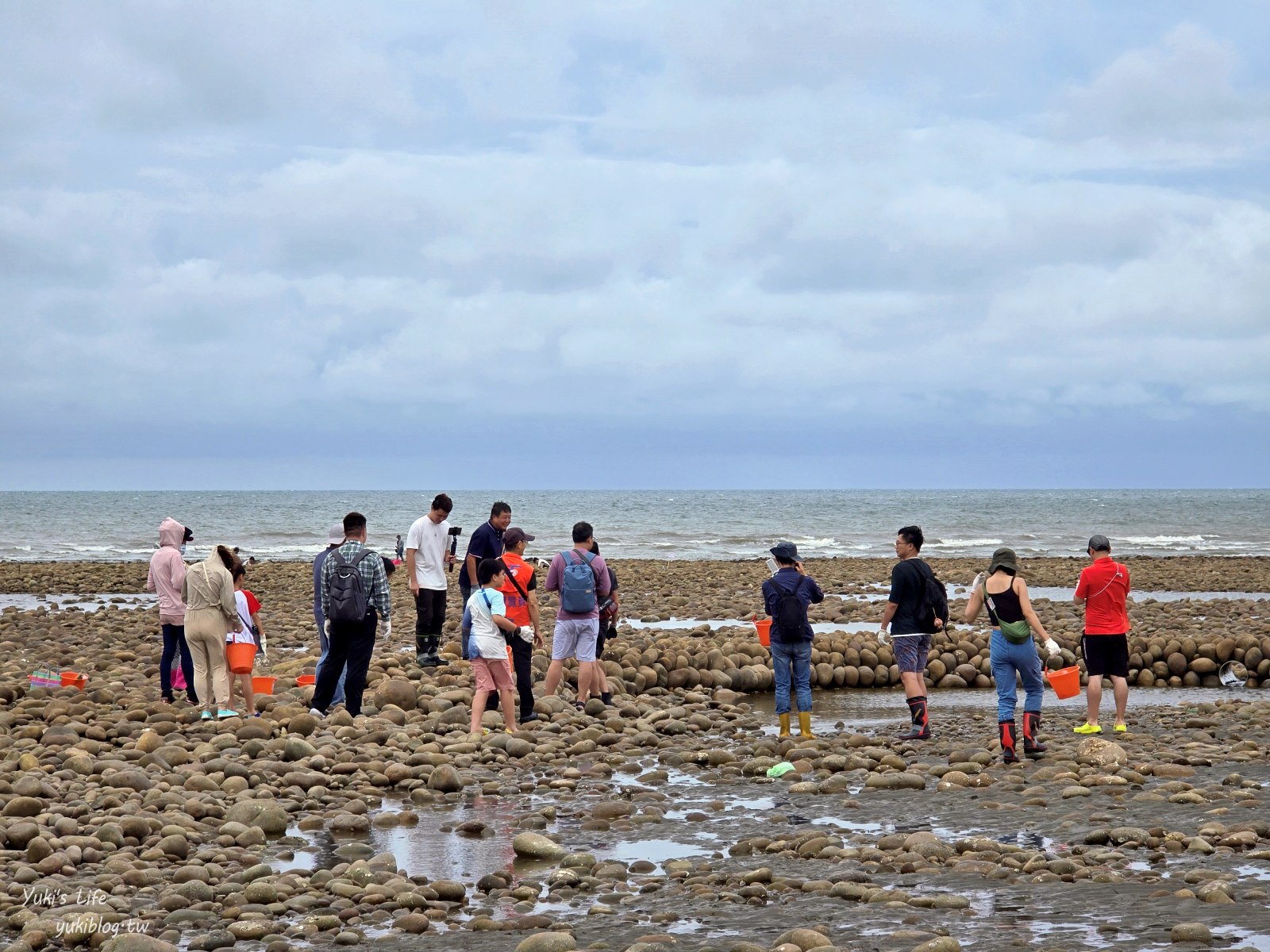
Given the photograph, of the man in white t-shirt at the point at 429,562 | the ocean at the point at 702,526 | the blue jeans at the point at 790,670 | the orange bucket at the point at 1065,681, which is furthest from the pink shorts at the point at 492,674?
the ocean at the point at 702,526

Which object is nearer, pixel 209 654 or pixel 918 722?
pixel 209 654

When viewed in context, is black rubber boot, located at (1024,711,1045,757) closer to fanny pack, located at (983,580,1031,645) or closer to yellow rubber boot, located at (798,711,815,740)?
fanny pack, located at (983,580,1031,645)

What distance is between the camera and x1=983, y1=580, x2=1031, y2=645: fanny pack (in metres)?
10.8

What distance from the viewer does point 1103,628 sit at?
12.0 metres

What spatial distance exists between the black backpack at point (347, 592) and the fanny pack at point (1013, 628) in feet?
19.4

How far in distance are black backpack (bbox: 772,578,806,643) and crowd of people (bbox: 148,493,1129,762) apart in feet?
0.04

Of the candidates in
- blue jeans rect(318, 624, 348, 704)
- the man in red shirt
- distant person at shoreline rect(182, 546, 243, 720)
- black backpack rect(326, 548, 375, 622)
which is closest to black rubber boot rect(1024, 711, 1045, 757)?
the man in red shirt

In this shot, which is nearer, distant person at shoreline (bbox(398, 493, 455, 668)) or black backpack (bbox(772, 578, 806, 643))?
black backpack (bbox(772, 578, 806, 643))

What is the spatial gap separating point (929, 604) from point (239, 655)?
6.86 meters

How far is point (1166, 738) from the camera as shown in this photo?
12000 mm

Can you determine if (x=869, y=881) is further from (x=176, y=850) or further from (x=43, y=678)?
(x=43, y=678)

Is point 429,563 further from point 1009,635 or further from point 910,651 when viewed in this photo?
point 1009,635

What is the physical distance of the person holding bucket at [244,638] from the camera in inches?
476

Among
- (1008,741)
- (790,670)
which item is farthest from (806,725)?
(1008,741)
